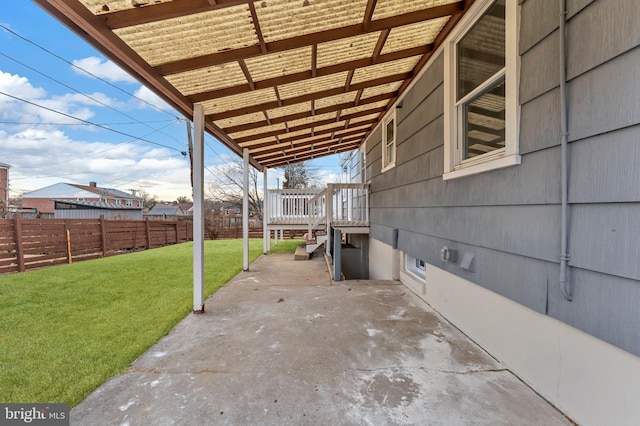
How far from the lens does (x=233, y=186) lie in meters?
23.5

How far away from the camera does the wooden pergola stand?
6.31 feet

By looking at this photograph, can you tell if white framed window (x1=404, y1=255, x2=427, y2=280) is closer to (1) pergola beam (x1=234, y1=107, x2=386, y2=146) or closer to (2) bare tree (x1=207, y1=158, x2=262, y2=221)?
(1) pergola beam (x1=234, y1=107, x2=386, y2=146)

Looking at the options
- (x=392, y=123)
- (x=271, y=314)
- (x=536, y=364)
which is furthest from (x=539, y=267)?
(x=392, y=123)

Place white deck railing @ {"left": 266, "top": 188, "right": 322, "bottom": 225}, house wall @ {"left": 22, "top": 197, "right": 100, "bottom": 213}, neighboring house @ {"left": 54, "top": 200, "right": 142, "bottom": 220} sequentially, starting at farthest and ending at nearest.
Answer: house wall @ {"left": 22, "top": 197, "right": 100, "bottom": 213} < neighboring house @ {"left": 54, "top": 200, "right": 142, "bottom": 220} < white deck railing @ {"left": 266, "top": 188, "right": 322, "bottom": 225}

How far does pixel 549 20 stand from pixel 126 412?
345 cm

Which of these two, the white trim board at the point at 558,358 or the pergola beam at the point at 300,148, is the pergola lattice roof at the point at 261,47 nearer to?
the pergola beam at the point at 300,148

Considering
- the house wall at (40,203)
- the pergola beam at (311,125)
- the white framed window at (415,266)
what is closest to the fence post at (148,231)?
the pergola beam at (311,125)

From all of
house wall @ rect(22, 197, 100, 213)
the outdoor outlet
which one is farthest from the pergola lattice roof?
house wall @ rect(22, 197, 100, 213)

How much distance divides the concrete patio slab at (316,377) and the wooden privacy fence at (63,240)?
669 cm

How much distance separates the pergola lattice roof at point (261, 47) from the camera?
1.92 m

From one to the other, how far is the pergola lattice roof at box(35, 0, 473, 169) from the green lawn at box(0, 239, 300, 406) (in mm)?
A: 2407

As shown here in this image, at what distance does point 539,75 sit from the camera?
1772 mm

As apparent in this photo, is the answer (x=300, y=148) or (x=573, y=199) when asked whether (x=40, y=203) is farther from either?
(x=573, y=199)

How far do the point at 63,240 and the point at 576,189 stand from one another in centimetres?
1085
